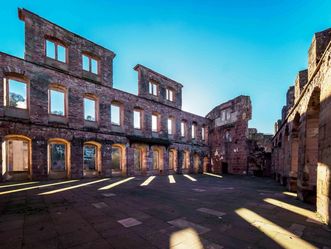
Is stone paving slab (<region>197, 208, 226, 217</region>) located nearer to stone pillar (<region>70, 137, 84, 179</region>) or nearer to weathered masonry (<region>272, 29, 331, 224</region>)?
weathered masonry (<region>272, 29, 331, 224</region>)

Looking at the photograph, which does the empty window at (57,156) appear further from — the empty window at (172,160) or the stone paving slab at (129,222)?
the stone paving slab at (129,222)

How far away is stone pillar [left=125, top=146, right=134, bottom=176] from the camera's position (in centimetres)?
1348

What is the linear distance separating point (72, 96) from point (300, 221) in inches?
508

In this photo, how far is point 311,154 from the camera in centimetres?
555

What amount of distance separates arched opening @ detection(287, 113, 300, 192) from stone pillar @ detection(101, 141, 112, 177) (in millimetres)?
11250

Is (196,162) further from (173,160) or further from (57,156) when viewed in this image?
(57,156)

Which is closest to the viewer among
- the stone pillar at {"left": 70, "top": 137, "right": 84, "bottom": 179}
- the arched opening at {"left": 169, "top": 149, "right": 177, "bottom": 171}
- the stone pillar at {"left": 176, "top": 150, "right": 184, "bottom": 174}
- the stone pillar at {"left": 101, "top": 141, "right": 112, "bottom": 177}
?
the stone pillar at {"left": 70, "top": 137, "right": 84, "bottom": 179}

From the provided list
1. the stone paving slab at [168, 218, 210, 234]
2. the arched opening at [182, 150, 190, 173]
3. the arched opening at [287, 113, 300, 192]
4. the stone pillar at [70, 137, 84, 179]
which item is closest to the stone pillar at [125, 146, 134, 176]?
the stone pillar at [70, 137, 84, 179]

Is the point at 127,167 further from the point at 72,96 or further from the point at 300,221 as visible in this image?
the point at 300,221

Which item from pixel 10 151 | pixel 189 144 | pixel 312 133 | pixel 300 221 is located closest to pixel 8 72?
pixel 10 151

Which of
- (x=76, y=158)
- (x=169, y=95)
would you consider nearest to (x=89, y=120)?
(x=76, y=158)

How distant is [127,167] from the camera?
44.0ft

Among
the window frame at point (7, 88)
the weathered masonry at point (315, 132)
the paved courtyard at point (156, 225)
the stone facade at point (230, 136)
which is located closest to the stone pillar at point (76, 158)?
the window frame at point (7, 88)

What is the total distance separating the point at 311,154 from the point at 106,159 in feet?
38.6
